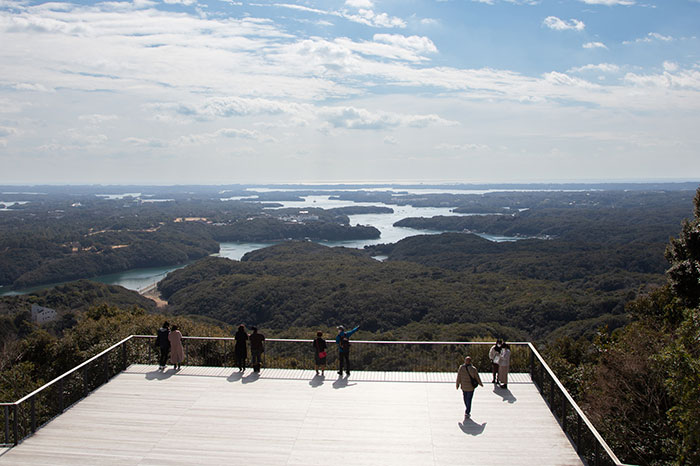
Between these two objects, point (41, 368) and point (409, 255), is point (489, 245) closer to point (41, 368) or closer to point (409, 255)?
point (409, 255)

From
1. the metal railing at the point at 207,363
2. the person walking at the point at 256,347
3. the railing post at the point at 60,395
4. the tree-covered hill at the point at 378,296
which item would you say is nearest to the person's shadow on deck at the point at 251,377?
the person walking at the point at 256,347

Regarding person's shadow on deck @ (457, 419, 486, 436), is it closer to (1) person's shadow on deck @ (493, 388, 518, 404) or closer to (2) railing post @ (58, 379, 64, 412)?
(1) person's shadow on deck @ (493, 388, 518, 404)

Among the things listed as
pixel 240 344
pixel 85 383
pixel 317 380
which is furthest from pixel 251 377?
pixel 85 383

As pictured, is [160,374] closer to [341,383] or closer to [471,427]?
[341,383]

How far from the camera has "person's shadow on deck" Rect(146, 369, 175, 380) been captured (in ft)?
39.0

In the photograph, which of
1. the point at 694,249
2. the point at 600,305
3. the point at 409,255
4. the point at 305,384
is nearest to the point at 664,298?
the point at 694,249

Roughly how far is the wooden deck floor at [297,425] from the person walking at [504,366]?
24 centimetres

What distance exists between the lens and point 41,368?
68.1ft

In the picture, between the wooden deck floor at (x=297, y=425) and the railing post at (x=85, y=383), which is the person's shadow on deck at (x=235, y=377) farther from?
the railing post at (x=85, y=383)

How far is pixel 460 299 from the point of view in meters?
60.0

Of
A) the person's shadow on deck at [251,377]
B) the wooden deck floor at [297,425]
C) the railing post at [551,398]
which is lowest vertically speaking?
the person's shadow on deck at [251,377]

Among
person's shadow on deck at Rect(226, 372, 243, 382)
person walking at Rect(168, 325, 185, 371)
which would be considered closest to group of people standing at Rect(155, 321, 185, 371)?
person walking at Rect(168, 325, 185, 371)

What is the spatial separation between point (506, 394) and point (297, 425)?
4.53m

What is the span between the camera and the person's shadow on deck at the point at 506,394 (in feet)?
34.3
